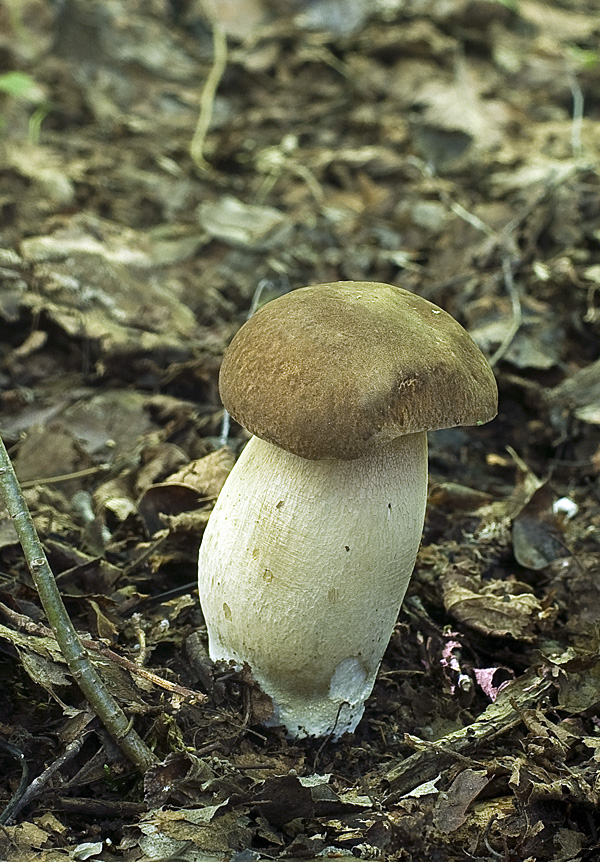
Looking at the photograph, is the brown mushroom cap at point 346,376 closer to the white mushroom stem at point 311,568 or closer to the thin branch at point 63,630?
the white mushroom stem at point 311,568

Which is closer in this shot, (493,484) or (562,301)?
(493,484)

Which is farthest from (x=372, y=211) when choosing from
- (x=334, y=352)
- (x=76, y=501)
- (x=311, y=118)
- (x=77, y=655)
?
(x=77, y=655)

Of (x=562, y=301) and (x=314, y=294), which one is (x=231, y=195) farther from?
(x=314, y=294)

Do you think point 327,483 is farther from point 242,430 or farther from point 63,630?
point 242,430

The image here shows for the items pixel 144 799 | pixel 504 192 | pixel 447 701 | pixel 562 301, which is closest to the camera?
pixel 144 799

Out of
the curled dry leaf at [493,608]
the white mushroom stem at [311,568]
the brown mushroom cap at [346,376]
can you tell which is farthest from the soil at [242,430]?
the brown mushroom cap at [346,376]

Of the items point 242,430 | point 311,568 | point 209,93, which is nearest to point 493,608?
point 311,568
